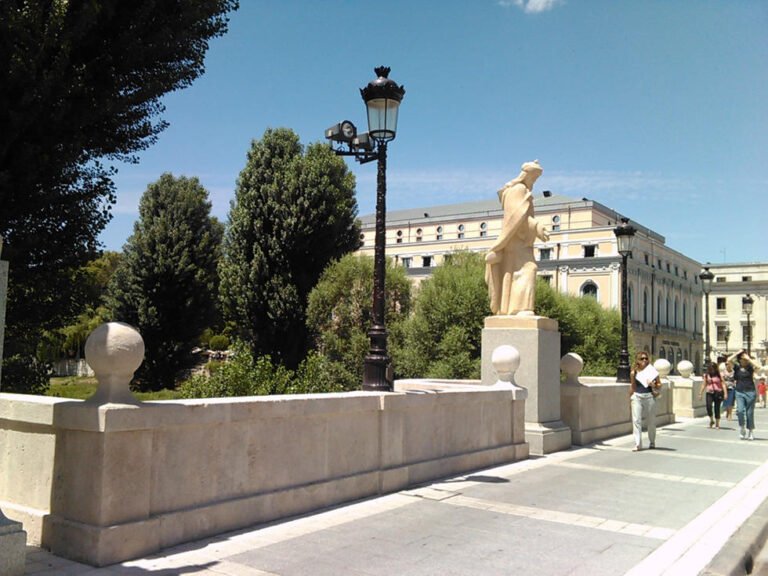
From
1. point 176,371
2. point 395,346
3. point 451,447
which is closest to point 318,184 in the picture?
point 395,346

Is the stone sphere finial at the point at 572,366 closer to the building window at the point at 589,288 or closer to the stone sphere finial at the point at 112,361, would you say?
the stone sphere finial at the point at 112,361

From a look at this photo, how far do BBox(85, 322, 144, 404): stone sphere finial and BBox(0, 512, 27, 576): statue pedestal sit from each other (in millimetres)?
998

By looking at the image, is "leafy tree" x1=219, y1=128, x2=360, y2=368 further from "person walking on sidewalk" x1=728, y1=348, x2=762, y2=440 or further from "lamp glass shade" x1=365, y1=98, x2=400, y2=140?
"lamp glass shade" x1=365, y1=98, x2=400, y2=140

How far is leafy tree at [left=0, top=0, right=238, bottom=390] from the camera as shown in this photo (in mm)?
6895

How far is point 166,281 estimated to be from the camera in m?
31.7

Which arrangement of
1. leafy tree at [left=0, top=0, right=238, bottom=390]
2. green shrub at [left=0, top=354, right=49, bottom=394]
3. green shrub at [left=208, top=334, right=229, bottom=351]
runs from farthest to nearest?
green shrub at [left=208, top=334, right=229, bottom=351], green shrub at [left=0, top=354, right=49, bottom=394], leafy tree at [left=0, top=0, right=238, bottom=390]

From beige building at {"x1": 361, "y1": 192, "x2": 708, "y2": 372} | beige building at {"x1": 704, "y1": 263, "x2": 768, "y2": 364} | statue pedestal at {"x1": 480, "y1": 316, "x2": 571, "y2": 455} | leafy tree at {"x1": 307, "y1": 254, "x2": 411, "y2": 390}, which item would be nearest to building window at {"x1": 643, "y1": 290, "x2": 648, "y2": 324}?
beige building at {"x1": 361, "y1": 192, "x2": 708, "y2": 372}

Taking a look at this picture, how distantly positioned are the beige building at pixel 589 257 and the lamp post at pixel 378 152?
53238 millimetres

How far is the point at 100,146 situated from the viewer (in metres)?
8.70

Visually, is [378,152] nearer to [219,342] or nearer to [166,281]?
[166,281]

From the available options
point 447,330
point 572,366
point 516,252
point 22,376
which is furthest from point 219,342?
point 516,252

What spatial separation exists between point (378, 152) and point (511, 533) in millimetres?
4923

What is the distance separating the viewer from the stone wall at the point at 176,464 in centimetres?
493

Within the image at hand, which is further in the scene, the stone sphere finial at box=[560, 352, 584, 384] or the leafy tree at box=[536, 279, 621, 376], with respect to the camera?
the leafy tree at box=[536, 279, 621, 376]
